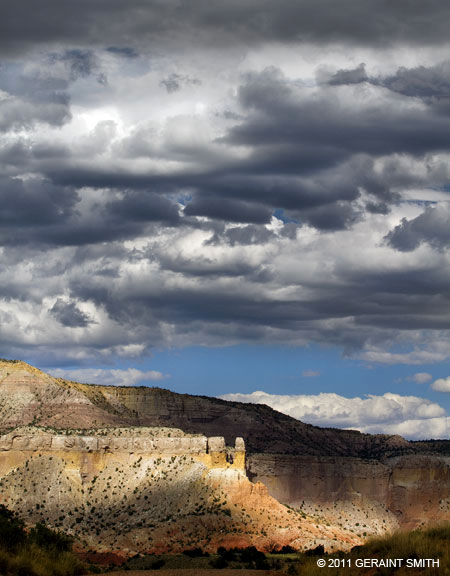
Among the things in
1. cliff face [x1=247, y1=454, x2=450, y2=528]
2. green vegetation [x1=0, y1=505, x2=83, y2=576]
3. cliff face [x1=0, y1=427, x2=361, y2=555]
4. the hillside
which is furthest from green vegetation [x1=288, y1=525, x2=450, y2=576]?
cliff face [x1=247, y1=454, x2=450, y2=528]

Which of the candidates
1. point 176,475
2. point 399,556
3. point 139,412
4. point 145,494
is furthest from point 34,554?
point 139,412

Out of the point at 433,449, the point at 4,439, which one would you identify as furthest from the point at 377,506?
the point at 4,439

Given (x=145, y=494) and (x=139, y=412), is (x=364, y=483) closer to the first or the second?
(x=139, y=412)

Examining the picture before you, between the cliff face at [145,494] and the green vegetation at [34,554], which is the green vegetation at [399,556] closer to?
the green vegetation at [34,554]

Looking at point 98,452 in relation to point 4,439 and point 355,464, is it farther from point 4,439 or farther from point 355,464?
point 355,464

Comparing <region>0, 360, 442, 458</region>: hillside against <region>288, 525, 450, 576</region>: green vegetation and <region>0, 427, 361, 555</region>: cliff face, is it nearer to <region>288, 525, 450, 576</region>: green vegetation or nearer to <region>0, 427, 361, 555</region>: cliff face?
<region>0, 427, 361, 555</region>: cliff face

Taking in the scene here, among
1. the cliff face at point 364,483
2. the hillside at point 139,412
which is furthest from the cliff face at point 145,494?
the cliff face at point 364,483

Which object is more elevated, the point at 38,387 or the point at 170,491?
the point at 38,387

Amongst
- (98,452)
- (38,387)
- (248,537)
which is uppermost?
(38,387)

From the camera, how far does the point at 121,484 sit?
414 ft

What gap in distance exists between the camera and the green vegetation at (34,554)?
50969 mm

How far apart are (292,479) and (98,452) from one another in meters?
43.6

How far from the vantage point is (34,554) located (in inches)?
2165

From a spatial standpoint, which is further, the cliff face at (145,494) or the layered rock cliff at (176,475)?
the layered rock cliff at (176,475)
